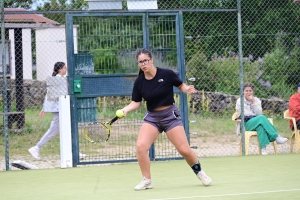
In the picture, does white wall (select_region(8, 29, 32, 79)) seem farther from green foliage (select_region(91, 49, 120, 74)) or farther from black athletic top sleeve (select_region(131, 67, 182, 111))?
black athletic top sleeve (select_region(131, 67, 182, 111))

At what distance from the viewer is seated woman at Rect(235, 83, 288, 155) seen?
13.1 meters

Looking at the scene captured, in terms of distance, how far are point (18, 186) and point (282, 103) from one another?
9126 mm

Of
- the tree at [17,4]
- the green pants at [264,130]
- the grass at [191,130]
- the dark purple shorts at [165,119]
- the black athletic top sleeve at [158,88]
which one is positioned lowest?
the grass at [191,130]

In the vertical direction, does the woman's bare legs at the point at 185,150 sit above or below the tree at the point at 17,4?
below

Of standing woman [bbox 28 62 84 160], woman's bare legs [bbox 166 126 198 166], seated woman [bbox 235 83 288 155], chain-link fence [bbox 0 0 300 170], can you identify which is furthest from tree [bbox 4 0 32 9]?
woman's bare legs [bbox 166 126 198 166]

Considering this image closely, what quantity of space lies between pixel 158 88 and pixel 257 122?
4.77m

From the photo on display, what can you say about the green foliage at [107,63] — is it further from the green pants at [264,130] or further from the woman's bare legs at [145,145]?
the woman's bare legs at [145,145]

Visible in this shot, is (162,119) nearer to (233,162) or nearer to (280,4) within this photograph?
(233,162)

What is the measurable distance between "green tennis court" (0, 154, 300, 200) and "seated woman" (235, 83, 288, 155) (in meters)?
0.44

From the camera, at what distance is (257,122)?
1318cm

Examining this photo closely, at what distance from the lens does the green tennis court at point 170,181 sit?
27.0ft

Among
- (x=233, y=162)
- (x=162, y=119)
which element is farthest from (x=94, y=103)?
(x=162, y=119)

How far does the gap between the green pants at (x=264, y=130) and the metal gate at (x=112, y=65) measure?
1.32 meters

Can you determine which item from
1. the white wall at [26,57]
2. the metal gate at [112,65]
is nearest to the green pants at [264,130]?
the metal gate at [112,65]
